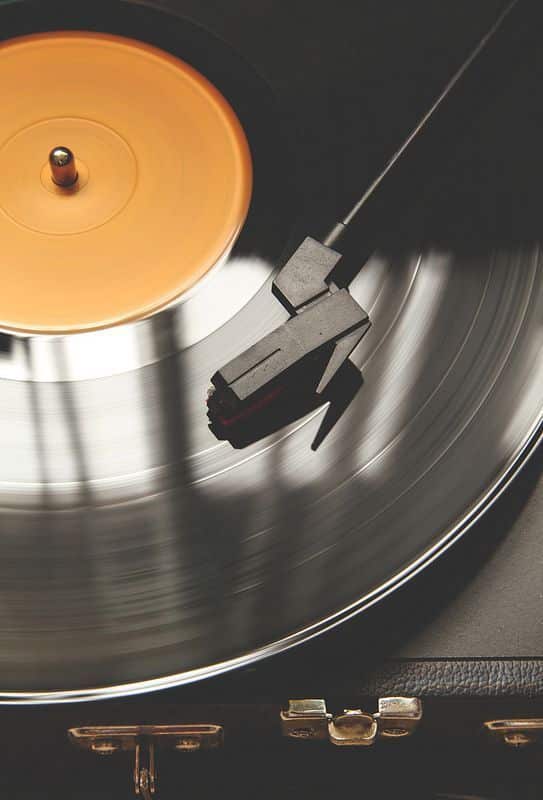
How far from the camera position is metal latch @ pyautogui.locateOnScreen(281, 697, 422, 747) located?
660mm

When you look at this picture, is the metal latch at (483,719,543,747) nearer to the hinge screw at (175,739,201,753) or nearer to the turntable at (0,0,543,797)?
the turntable at (0,0,543,797)

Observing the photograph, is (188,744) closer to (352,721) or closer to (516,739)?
(352,721)

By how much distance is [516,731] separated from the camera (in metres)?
0.71

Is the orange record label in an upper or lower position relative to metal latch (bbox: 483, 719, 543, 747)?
upper

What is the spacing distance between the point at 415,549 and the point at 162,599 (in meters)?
0.18

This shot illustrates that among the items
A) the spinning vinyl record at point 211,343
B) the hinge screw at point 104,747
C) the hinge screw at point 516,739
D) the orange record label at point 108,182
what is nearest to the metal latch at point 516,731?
the hinge screw at point 516,739

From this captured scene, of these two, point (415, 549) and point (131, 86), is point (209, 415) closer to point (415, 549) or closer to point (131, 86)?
point (415, 549)

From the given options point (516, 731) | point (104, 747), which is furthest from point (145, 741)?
point (516, 731)

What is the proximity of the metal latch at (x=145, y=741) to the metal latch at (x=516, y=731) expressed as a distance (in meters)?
0.20

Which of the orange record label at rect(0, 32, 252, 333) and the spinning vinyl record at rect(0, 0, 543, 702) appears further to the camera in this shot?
the orange record label at rect(0, 32, 252, 333)

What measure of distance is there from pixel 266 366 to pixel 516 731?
0.32 m

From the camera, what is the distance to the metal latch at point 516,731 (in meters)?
0.70

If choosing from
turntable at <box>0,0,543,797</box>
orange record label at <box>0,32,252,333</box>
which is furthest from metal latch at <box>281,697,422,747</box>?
orange record label at <box>0,32,252,333</box>

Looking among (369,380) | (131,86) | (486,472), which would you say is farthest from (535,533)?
(131,86)
